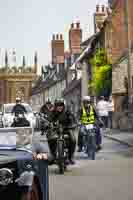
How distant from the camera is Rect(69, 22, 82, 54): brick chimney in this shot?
67.9m

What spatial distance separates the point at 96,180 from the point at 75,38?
59731mm

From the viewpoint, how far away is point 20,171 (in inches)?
215

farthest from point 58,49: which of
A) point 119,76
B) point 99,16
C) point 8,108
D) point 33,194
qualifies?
point 33,194

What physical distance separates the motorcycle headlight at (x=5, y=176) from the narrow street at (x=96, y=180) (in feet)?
10.8

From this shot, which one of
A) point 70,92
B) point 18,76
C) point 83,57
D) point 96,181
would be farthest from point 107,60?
point 18,76

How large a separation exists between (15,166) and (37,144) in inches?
50.3

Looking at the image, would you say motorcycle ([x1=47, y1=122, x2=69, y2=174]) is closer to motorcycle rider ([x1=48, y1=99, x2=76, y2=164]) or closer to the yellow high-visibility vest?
motorcycle rider ([x1=48, y1=99, x2=76, y2=164])

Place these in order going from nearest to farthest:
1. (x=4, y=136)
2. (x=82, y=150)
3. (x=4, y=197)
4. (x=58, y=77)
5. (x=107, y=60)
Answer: (x=4, y=197) < (x=4, y=136) < (x=82, y=150) < (x=107, y=60) < (x=58, y=77)

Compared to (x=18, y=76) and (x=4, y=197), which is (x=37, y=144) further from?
(x=18, y=76)

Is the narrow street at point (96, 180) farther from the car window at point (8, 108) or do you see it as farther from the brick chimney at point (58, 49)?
the brick chimney at point (58, 49)

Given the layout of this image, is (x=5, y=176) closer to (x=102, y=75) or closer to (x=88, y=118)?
(x=88, y=118)

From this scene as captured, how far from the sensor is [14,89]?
144m

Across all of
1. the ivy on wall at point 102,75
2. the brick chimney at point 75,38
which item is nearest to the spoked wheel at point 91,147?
the ivy on wall at point 102,75

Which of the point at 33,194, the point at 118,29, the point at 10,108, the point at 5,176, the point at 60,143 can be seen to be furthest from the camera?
the point at 118,29
